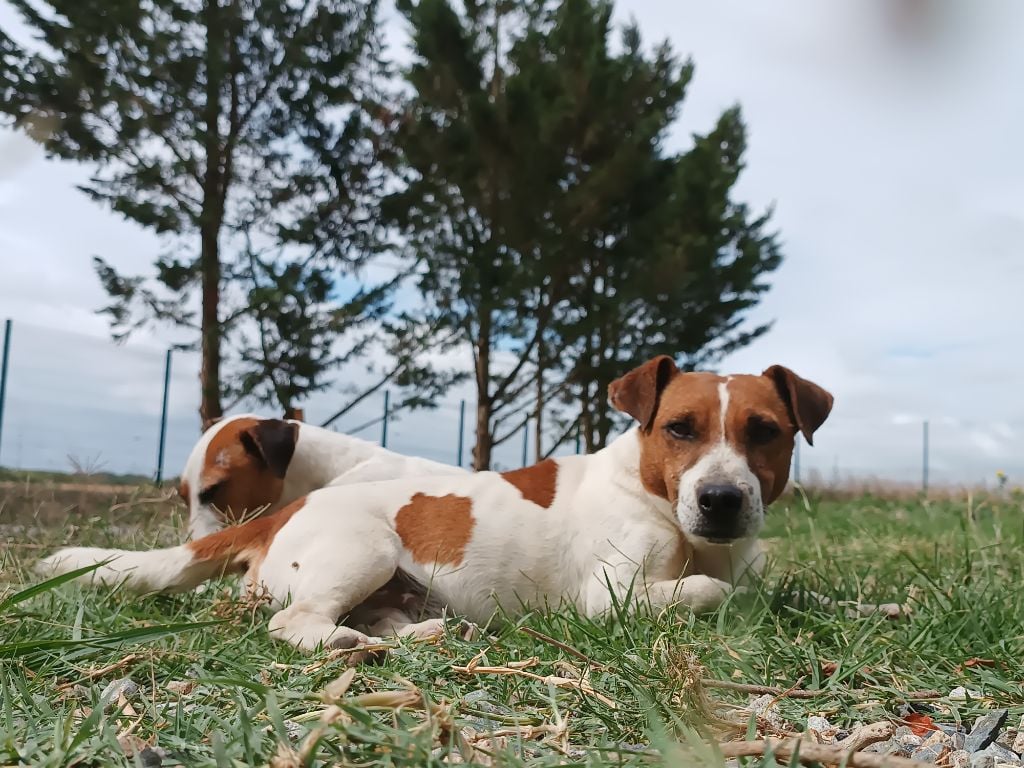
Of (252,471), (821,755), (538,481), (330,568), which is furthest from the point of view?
(252,471)

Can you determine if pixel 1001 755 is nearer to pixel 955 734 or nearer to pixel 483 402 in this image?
pixel 955 734

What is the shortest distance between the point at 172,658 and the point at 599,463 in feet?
7.16

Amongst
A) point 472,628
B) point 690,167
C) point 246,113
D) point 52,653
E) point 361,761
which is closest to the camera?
point 361,761

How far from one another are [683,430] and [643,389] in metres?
0.31

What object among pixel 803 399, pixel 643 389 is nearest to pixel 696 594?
pixel 643 389

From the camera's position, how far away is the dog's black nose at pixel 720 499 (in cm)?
325

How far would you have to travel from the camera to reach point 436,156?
15125mm

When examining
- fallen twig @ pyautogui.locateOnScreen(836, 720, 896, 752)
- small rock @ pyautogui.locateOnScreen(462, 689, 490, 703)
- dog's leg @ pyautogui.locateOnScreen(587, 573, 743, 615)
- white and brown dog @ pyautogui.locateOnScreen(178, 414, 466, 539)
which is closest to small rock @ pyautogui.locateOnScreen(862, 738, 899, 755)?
fallen twig @ pyautogui.locateOnScreen(836, 720, 896, 752)

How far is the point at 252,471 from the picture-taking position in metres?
5.17

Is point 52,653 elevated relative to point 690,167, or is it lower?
lower

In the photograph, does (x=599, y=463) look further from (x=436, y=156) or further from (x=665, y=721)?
(x=436, y=156)

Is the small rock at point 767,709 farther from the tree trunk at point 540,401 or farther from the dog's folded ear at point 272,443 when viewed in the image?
the tree trunk at point 540,401

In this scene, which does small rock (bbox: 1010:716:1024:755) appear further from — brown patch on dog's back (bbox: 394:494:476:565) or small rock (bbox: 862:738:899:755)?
brown patch on dog's back (bbox: 394:494:476:565)

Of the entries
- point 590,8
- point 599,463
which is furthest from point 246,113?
point 599,463
